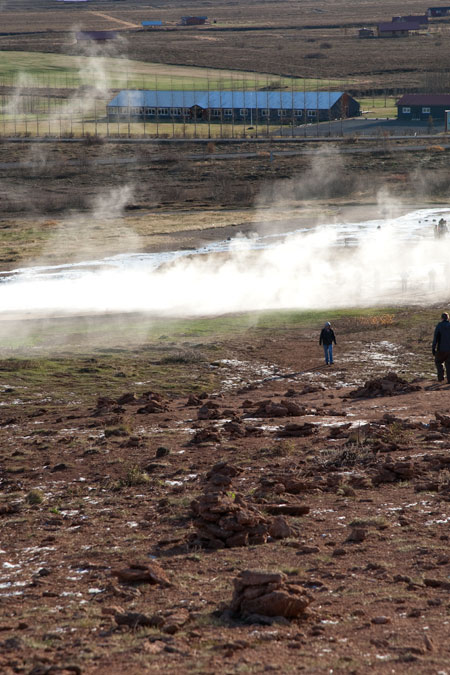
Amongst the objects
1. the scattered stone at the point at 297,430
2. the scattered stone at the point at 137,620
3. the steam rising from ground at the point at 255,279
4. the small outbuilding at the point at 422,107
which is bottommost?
the scattered stone at the point at 137,620

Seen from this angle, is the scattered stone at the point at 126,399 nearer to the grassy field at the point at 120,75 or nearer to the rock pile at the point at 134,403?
the rock pile at the point at 134,403

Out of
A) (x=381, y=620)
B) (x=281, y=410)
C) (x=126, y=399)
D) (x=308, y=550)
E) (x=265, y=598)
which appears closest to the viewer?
(x=381, y=620)

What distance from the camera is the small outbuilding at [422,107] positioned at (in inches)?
3533

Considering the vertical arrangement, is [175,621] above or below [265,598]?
below

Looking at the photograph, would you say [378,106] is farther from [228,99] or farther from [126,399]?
[126,399]

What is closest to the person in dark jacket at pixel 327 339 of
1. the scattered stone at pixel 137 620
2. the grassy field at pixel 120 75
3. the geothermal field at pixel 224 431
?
the geothermal field at pixel 224 431

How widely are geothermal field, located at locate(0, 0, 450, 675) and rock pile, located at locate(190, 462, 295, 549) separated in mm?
27

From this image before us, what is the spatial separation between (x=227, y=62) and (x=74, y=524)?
464ft

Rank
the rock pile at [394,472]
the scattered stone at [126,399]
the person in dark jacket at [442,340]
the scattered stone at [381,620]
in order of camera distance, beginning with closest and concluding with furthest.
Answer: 1. the scattered stone at [381,620]
2. the rock pile at [394,472]
3. the person in dark jacket at [442,340]
4. the scattered stone at [126,399]

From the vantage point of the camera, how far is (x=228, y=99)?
9725 centimetres

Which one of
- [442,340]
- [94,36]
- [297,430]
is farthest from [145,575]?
[94,36]

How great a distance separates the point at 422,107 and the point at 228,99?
68.5ft

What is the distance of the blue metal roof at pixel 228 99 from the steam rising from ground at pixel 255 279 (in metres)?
51.2

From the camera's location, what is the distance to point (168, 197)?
62.2 meters
